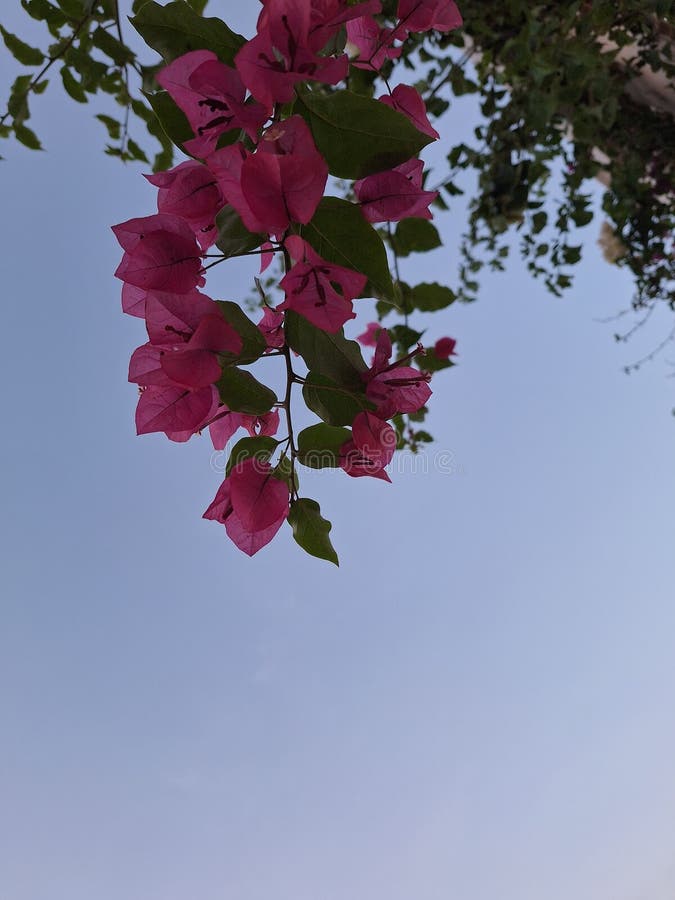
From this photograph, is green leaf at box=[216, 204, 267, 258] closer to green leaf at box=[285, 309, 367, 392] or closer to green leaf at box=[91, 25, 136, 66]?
green leaf at box=[285, 309, 367, 392]

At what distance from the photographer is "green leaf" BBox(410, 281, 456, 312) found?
839 mm

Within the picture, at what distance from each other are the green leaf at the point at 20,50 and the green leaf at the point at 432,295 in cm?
70

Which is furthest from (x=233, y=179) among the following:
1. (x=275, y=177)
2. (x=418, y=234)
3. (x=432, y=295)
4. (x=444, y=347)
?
(x=444, y=347)

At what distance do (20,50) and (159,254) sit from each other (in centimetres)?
87

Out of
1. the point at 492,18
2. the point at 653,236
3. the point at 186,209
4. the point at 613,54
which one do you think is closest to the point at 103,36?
the point at 186,209

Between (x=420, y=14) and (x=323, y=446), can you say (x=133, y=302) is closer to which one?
(x=323, y=446)

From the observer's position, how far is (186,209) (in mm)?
397

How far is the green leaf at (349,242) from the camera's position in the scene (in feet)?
1.24

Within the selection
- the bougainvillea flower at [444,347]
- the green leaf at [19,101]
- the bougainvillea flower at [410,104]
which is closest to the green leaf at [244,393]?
the bougainvillea flower at [410,104]

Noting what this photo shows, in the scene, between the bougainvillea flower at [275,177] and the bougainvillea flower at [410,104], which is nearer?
the bougainvillea flower at [275,177]

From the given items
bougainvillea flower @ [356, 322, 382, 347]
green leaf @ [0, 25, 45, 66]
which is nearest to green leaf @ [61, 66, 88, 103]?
green leaf @ [0, 25, 45, 66]

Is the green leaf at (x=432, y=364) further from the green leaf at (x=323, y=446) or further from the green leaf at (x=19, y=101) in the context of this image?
the green leaf at (x=19, y=101)

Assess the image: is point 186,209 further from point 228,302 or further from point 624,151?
point 624,151

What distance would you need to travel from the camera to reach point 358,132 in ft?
1.21
